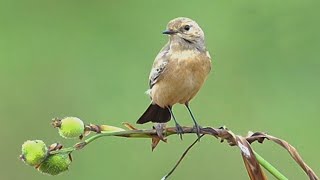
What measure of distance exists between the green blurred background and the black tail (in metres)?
1.93

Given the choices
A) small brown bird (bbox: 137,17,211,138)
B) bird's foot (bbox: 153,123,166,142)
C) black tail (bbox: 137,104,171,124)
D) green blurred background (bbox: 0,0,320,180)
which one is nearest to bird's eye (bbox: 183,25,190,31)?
small brown bird (bbox: 137,17,211,138)

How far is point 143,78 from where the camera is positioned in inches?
277

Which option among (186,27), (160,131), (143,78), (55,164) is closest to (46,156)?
(55,164)

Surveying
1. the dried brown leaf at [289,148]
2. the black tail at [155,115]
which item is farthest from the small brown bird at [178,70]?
the dried brown leaf at [289,148]

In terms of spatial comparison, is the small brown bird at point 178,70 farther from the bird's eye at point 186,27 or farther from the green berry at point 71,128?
the green berry at point 71,128

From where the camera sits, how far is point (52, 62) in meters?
7.88

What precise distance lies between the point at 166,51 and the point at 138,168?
7.61 feet

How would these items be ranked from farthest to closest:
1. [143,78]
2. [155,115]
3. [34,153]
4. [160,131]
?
1. [143,78]
2. [155,115]
3. [160,131]
4. [34,153]

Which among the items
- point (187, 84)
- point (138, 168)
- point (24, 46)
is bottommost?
point (138, 168)

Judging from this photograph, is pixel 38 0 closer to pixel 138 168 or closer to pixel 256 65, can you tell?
pixel 256 65

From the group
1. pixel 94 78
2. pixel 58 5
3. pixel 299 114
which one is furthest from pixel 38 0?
pixel 299 114

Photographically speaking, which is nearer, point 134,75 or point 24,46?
point 134,75

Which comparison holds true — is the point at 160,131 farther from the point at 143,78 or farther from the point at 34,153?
the point at 143,78

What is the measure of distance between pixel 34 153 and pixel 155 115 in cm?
156
